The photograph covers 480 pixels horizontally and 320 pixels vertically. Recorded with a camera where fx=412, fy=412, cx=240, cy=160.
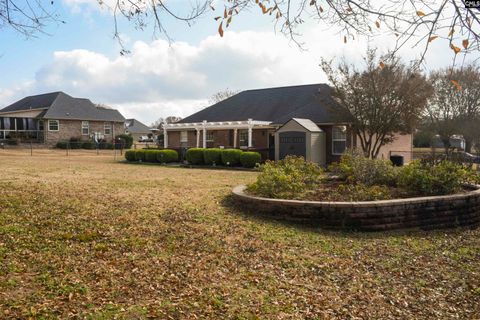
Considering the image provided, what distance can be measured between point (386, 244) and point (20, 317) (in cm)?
518

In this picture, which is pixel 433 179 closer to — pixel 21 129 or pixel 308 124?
pixel 308 124

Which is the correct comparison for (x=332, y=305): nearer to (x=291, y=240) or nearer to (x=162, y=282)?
(x=162, y=282)

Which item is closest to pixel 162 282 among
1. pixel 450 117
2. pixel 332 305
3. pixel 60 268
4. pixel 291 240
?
pixel 60 268

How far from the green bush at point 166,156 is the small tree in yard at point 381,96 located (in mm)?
9986

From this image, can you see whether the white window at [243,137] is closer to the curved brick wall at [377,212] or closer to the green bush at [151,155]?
the green bush at [151,155]

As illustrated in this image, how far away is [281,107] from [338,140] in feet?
21.4

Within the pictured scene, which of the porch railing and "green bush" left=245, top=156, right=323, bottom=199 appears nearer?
"green bush" left=245, top=156, right=323, bottom=199

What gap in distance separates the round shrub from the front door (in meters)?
3.22

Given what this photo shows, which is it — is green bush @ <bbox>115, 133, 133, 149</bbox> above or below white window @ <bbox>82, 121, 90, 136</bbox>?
below

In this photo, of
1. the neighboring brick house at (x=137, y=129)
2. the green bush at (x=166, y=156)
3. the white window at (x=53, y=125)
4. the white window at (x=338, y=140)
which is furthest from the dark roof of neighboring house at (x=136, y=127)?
the white window at (x=338, y=140)

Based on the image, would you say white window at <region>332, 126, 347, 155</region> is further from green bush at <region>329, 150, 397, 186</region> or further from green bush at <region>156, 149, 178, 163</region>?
green bush at <region>329, 150, 397, 186</region>

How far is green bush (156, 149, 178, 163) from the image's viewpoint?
2422 cm

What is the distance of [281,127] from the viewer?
21.3 meters

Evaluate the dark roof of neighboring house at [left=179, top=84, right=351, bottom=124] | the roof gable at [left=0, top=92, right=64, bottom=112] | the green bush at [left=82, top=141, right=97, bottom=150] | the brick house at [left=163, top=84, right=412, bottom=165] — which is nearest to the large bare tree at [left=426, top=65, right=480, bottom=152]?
the brick house at [left=163, top=84, right=412, bottom=165]
